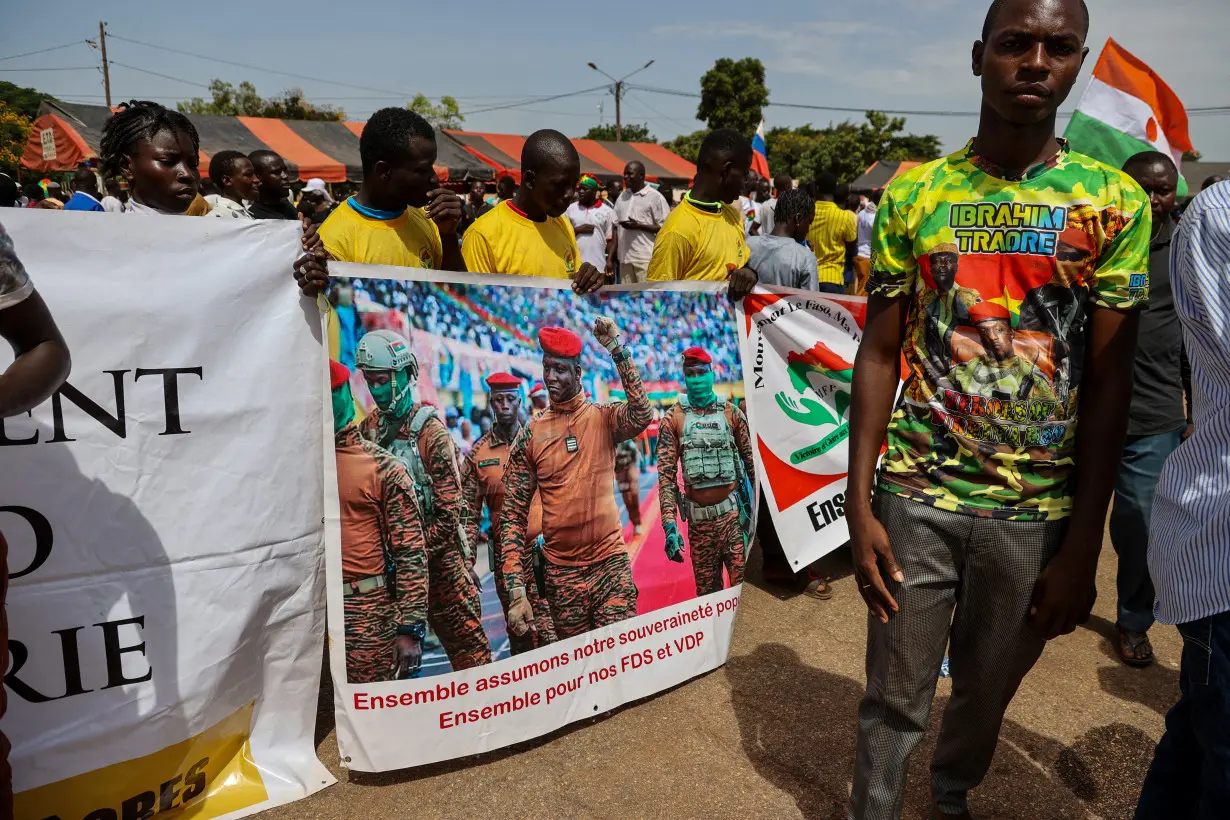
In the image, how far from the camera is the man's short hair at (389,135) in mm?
3059

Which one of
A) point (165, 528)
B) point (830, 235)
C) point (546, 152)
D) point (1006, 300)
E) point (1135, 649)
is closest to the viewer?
point (1006, 300)

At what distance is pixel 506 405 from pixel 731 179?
207cm

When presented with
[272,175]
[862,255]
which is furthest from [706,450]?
[862,255]

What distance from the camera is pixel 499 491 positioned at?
2.84 metres

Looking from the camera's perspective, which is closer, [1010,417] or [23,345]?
[23,345]

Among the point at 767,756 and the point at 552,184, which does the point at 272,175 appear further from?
the point at 767,756

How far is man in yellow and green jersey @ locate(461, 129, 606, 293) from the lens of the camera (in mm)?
3439

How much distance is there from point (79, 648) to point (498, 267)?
1945 mm

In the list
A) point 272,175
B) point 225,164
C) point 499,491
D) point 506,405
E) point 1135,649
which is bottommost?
point 1135,649

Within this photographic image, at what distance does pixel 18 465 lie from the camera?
2211 mm

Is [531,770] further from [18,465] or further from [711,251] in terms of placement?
[711,251]

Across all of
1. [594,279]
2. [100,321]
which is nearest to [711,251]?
[594,279]

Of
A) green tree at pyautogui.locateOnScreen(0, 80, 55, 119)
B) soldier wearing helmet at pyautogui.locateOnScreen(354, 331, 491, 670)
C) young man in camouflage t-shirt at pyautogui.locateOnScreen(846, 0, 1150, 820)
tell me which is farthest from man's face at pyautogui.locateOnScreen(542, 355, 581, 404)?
green tree at pyautogui.locateOnScreen(0, 80, 55, 119)

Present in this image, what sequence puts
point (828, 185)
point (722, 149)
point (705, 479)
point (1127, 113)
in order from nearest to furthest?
1. point (705, 479)
2. point (722, 149)
3. point (1127, 113)
4. point (828, 185)
